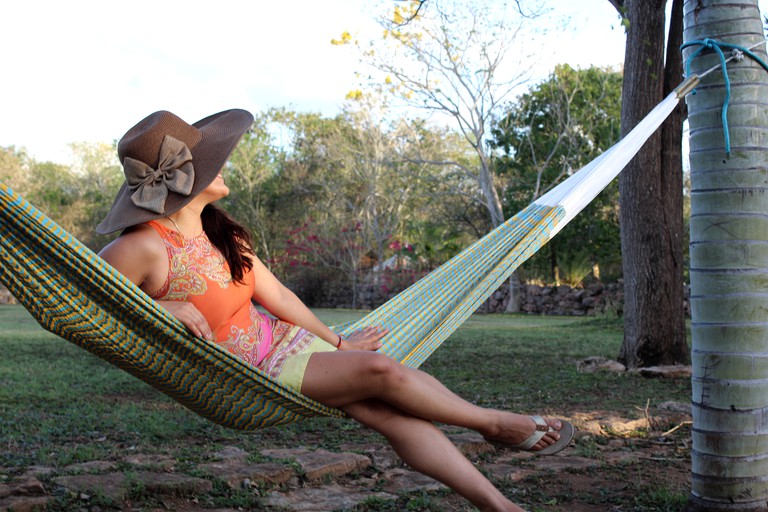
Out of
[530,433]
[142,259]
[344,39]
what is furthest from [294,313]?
[344,39]

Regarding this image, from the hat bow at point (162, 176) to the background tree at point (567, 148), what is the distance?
40.7ft

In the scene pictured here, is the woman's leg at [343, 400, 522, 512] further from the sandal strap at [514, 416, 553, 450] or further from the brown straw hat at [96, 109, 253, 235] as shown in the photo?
the brown straw hat at [96, 109, 253, 235]

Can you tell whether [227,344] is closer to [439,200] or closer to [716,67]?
[716,67]

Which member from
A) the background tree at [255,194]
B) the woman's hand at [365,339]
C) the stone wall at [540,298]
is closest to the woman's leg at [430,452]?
the woman's hand at [365,339]

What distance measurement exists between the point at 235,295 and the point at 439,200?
46.0 ft

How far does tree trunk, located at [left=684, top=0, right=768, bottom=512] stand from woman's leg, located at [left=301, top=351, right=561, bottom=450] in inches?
22.9

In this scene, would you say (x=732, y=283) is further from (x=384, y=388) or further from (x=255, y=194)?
(x=255, y=194)

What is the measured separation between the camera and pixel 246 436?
300 centimetres

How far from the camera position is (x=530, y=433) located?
1.88 meters

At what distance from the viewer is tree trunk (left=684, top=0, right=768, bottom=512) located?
1.99 m

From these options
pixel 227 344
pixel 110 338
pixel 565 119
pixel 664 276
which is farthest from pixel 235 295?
pixel 565 119

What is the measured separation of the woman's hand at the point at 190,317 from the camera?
1679 mm

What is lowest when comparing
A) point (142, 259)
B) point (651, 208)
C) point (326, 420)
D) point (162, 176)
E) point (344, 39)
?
point (326, 420)

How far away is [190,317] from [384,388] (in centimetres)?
45
